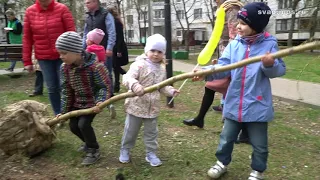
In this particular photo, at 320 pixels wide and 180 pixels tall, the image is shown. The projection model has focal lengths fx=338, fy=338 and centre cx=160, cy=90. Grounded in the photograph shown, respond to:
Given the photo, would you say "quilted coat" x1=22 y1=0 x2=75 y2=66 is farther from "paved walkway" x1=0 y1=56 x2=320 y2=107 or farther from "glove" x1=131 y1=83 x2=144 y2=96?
"paved walkway" x1=0 y1=56 x2=320 y2=107

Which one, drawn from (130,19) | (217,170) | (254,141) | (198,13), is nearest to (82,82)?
(217,170)

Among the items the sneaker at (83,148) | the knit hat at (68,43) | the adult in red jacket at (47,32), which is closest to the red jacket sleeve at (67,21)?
the adult in red jacket at (47,32)

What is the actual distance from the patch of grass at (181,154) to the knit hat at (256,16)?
139cm

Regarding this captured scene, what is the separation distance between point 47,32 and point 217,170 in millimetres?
2676

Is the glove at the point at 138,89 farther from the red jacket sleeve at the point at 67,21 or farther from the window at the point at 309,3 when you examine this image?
the window at the point at 309,3

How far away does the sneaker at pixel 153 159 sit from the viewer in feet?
11.0

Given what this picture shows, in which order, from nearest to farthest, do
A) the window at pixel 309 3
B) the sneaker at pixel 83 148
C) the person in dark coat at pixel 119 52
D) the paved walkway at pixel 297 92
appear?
the sneaker at pixel 83 148, the paved walkway at pixel 297 92, the person in dark coat at pixel 119 52, the window at pixel 309 3

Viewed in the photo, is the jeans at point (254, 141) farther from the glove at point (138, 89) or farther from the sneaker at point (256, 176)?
the glove at point (138, 89)

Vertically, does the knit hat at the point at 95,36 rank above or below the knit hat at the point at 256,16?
below

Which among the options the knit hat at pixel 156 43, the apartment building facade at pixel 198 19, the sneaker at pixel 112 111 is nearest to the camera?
the knit hat at pixel 156 43

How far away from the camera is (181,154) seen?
3.64 meters

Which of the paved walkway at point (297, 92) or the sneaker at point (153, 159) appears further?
the paved walkway at point (297, 92)

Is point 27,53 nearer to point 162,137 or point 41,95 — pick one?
point 162,137

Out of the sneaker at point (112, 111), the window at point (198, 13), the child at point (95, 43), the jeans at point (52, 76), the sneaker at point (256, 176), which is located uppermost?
the window at point (198, 13)
